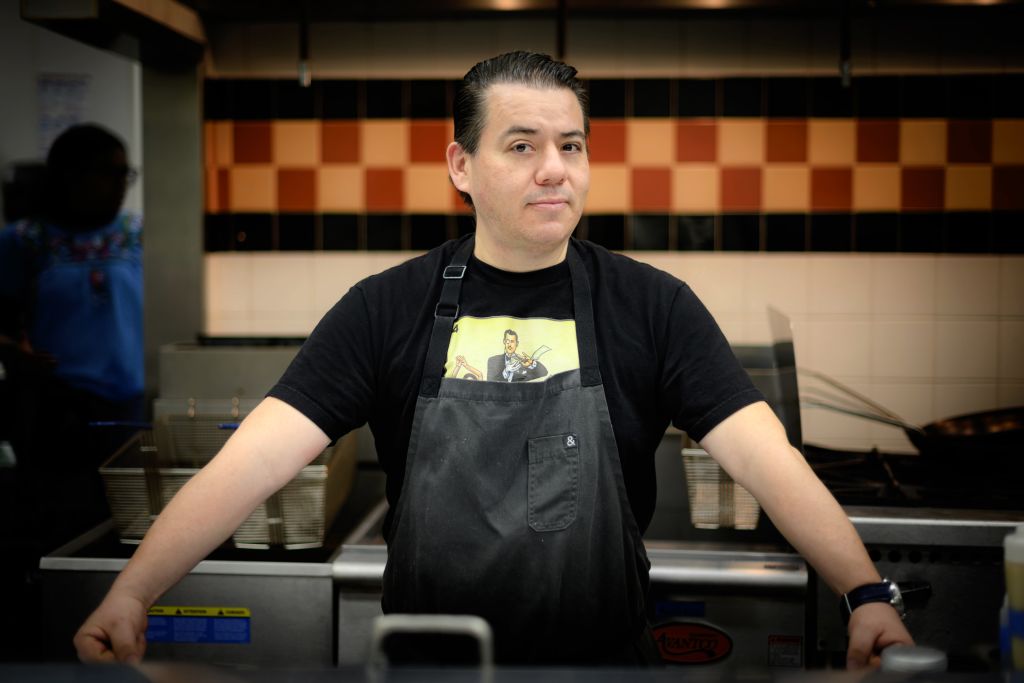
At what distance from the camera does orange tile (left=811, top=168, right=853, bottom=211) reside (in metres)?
2.74

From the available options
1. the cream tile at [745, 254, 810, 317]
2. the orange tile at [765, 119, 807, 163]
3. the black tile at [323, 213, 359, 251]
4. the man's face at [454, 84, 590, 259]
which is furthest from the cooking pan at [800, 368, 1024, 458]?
the black tile at [323, 213, 359, 251]

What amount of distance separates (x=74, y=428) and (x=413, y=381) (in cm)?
206

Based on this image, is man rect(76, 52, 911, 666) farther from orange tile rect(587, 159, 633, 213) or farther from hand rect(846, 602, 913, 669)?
orange tile rect(587, 159, 633, 213)

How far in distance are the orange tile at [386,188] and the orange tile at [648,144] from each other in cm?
65

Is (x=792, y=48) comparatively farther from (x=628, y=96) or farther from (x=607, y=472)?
(x=607, y=472)

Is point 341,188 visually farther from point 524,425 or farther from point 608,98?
point 524,425

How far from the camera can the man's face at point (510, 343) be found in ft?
4.79

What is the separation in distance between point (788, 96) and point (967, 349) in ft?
2.79

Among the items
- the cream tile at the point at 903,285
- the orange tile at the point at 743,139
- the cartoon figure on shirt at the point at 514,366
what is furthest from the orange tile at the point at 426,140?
the cartoon figure on shirt at the point at 514,366

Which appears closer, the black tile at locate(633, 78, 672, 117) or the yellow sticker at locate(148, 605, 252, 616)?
the yellow sticker at locate(148, 605, 252, 616)

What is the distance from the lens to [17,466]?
9.33 ft

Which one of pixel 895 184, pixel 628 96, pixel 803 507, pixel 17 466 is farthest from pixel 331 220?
pixel 803 507

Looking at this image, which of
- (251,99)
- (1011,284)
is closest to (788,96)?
(1011,284)

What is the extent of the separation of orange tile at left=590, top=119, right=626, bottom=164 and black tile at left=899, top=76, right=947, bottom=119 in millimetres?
772
